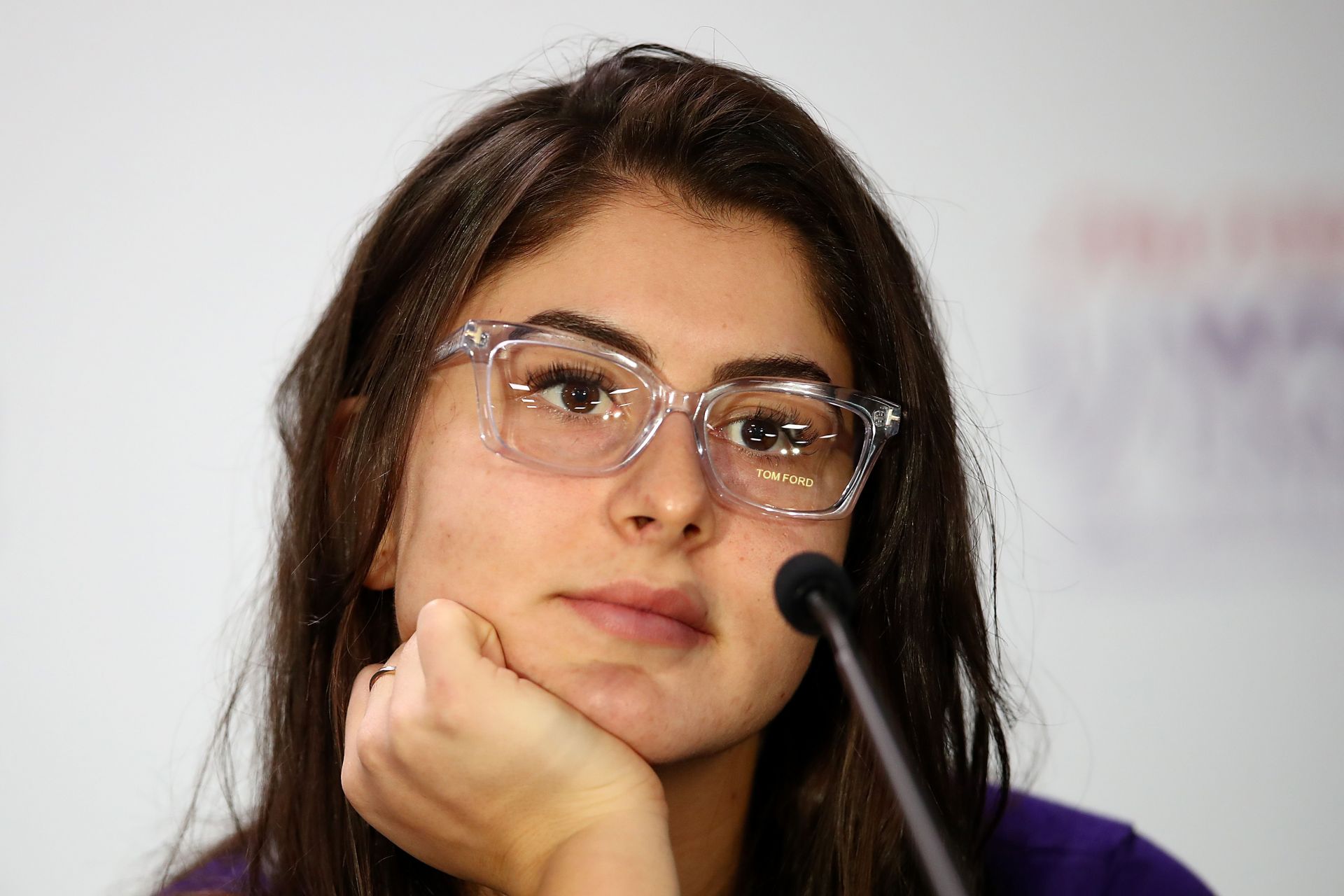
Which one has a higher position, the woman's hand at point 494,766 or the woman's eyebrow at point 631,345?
the woman's eyebrow at point 631,345

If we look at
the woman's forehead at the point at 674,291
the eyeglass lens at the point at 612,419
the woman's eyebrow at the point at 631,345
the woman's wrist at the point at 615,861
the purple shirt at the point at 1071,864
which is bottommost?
the purple shirt at the point at 1071,864

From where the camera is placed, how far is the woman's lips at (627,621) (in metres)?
1.14

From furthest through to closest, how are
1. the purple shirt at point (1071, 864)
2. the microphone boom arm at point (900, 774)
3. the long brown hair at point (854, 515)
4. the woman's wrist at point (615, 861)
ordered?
the purple shirt at point (1071, 864) < the long brown hair at point (854, 515) < the woman's wrist at point (615, 861) < the microphone boom arm at point (900, 774)

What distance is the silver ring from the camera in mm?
1235

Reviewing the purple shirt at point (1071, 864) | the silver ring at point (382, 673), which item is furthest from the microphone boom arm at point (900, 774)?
the purple shirt at point (1071, 864)

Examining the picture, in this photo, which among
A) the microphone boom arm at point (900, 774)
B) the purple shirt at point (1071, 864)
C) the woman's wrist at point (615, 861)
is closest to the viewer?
the microphone boom arm at point (900, 774)

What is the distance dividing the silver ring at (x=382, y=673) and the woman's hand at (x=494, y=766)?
0.20 ft

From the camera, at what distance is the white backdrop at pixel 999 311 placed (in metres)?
1.86

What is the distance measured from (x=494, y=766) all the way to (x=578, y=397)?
371 mm

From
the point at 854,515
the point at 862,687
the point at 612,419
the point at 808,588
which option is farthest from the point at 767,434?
the point at 862,687

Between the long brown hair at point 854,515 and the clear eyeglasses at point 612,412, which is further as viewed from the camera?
the long brown hair at point 854,515

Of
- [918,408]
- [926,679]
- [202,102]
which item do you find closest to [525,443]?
[918,408]

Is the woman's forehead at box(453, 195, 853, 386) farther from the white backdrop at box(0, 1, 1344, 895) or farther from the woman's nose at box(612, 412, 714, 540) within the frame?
the white backdrop at box(0, 1, 1344, 895)

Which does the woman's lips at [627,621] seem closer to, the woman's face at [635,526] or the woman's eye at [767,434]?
the woman's face at [635,526]
